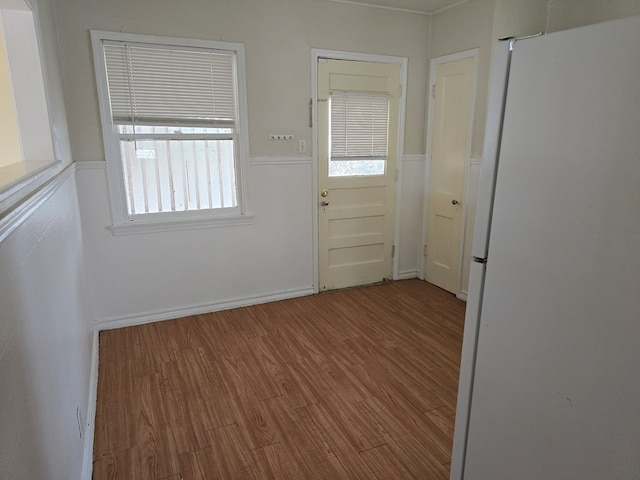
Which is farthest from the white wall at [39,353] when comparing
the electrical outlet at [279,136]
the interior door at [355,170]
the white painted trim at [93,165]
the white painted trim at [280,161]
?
the interior door at [355,170]

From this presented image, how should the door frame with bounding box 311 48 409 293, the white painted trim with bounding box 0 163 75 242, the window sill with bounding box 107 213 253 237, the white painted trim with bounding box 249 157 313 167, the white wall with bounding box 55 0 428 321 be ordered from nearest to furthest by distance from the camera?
the white painted trim with bounding box 0 163 75 242 < the white wall with bounding box 55 0 428 321 < the window sill with bounding box 107 213 253 237 < the white painted trim with bounding box 249 157 313 167 < the door frame with bounding box 311 48 409 293

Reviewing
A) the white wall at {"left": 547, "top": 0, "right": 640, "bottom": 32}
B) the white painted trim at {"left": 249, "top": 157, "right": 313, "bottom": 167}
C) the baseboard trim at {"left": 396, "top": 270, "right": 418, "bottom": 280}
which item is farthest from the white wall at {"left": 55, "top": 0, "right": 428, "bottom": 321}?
the white wall at {"left": 547, "top": 0, "right": 640, "bottom": 32}

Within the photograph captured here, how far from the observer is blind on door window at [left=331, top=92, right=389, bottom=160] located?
152 inches

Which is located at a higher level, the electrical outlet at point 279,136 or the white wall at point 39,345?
the electrical outlet at point 279,136

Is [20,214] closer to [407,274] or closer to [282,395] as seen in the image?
[282,395]

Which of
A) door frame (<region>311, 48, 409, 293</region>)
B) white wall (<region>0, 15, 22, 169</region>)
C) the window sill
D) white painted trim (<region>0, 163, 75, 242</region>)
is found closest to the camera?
white painted trim (<region>0, 163, 75, 242</region>)

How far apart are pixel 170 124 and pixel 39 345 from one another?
7.92 ft

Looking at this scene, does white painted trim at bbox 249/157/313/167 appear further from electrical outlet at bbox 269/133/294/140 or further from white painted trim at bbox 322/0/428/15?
white painted trim at bbox 322/0/428/15

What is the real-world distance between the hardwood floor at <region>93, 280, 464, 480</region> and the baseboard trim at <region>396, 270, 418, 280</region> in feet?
2.60

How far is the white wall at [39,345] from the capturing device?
0.86 m

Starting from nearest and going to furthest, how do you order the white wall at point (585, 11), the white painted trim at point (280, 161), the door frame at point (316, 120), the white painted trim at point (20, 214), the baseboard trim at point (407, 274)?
1. the white painted trim at point (20, 214)
2. the white wall at point (585, 11)
3. the white painted trim at point (280, 161)
4. the door frame at point (316, 120)
5. the baseboard trim at point (407, 274)

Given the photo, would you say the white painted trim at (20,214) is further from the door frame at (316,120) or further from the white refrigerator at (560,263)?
the door frame at (316,120)

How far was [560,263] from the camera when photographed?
3.58ft

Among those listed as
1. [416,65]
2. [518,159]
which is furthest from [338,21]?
[518,159]
